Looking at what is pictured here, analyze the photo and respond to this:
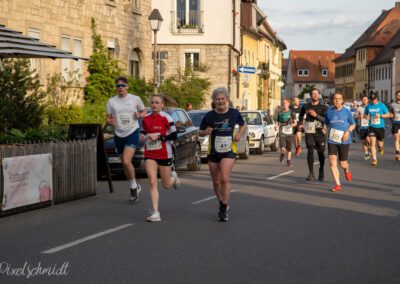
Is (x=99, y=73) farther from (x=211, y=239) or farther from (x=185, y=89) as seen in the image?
(x=211, y=239)

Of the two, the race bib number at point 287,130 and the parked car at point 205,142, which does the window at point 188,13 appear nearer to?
the parked car at point 205,142

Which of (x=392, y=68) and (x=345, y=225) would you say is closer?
(x=345, y=225)

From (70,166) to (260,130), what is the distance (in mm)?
15588

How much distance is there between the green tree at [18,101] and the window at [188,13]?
30.9 metres

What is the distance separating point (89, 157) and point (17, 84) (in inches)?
131

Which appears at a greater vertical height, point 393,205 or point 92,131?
point 92,131

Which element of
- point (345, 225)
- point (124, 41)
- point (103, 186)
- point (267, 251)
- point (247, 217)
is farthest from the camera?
point (124, 41)

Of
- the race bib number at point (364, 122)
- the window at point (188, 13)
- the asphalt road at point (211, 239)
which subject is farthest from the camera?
the window at point (188, 13)

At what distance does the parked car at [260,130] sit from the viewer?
2856 cm

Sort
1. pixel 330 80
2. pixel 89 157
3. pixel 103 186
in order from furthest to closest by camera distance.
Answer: pixel 330 80 < pixel 103 186 < pixel 89 157

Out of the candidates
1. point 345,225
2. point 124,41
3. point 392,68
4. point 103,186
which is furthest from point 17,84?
point 392,68

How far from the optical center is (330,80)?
185m

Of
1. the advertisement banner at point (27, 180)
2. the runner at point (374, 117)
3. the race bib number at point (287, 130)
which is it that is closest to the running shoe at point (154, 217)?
the advertisement banner at point (27, 180)

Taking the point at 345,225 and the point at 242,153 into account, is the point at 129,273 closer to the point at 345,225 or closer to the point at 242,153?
the point at 345,225
